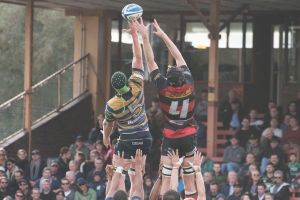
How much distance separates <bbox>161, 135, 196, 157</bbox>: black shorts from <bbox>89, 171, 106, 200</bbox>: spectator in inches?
320

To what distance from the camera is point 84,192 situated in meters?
20.5

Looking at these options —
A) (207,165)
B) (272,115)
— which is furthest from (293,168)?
(272,115)

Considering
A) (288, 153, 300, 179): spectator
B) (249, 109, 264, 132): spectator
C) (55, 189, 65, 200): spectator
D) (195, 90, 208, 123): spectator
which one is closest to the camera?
(288, 153, 300, 179): spectator

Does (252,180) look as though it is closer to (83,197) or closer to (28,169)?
(83,197)

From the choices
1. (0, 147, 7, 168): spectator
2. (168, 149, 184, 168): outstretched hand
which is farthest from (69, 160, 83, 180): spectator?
(168, 149, 184, 168): outstretched hand

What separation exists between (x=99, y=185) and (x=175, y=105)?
29.3ft

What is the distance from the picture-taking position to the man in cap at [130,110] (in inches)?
490

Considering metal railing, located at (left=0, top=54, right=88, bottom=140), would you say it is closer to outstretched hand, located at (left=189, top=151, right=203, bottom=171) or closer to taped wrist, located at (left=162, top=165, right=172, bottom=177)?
taped wrist, located at (left=162, top=165, right=172, bottom=177)

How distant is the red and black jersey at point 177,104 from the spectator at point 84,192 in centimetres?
810

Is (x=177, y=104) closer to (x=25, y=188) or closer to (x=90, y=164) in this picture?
(x=25, y=188)

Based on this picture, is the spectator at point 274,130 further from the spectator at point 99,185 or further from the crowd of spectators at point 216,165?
the spectator at point 99,185

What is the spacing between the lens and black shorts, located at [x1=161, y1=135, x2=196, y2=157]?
12484 millimetres

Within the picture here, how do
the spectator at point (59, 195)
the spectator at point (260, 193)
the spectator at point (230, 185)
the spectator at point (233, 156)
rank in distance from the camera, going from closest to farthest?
the spectator at point (260, 193) < the spectator at point (230, 185) < the spectator at point (59, 195) < the spectator at point (233, 156)

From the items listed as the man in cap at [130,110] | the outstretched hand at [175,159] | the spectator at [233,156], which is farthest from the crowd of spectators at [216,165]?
the outstretched hand at [175,159]
